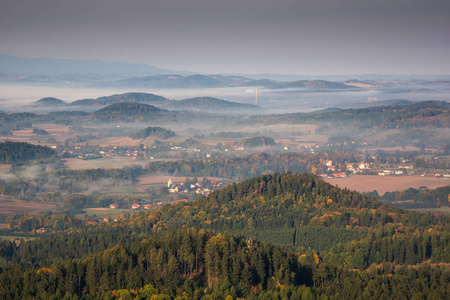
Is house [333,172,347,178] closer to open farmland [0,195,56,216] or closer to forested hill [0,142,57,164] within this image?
open farmland [0,195,56,216]

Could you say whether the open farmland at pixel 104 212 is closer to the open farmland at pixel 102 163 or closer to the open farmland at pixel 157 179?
the open farmland at pixel 157 179

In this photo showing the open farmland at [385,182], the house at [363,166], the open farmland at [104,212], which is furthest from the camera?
the house at [363,166]

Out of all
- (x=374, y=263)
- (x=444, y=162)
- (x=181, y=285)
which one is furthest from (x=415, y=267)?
(x=444, y=162)

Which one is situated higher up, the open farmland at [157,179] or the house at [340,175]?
the house at [340,175]

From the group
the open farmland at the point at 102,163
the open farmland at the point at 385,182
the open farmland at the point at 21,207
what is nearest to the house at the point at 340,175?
the open farmland at the point at 385,182

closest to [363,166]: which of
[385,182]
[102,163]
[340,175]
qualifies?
[340,175]

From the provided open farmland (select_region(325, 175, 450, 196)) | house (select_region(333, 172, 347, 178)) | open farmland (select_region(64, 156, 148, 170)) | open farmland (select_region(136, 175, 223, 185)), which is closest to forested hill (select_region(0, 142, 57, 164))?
open farmland (select_region(64, 156, 148, 170))

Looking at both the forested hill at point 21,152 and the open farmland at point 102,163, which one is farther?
the forested hill at point 21,152
